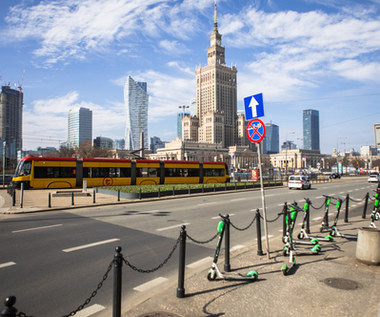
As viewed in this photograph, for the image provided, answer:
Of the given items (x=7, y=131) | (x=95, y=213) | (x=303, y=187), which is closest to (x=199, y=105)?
(x=7, y=131)

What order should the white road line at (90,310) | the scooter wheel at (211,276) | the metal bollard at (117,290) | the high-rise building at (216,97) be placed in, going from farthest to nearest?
the high-rise building at (216,97) < the scooter wheel at (211,276) < the white road line at (90,310) < the metal bollard at (117,290)

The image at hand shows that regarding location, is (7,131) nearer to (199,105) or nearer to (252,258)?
(199,105)

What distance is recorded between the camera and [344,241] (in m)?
8.91

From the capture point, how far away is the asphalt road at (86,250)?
5317 millimetres

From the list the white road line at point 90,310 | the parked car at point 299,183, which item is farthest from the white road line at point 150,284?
the parked car at point 299,183

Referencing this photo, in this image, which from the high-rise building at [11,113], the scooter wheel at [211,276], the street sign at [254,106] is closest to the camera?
the scooter wheel at [211,276]

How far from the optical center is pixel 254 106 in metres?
7.78

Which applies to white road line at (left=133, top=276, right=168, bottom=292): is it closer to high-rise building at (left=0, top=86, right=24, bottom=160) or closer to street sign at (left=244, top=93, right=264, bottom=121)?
street sign at (left=244, top=93, right=264, bottom=121)

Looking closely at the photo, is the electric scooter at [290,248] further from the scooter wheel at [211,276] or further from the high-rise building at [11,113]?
the high-rise building at [11,113]

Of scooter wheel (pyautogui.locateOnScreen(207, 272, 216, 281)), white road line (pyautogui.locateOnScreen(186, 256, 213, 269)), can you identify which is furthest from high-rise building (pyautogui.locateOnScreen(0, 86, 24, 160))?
scooter wheel (pyautogui.locateOnScreen(207, 272, 216, 281))

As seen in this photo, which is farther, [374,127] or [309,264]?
[374,127]

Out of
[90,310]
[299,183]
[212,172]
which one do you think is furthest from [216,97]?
[90,310]

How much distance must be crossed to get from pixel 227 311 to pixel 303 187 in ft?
103

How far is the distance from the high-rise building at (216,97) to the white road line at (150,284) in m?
174
